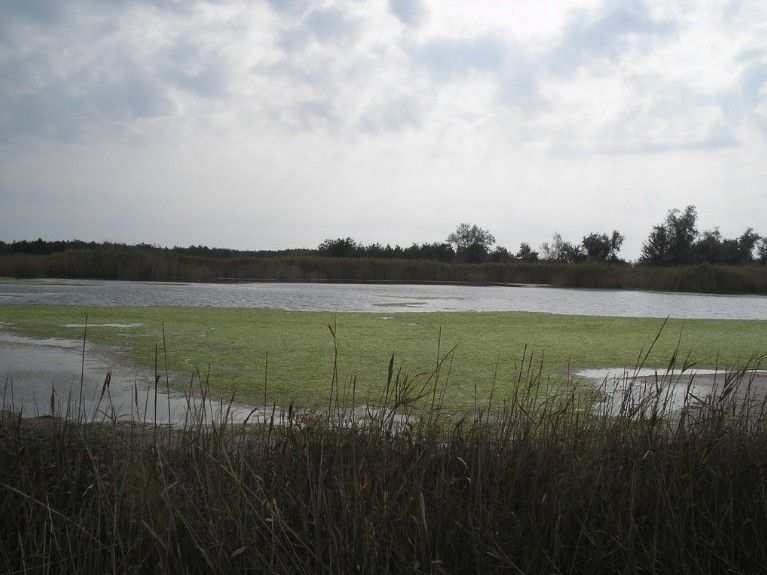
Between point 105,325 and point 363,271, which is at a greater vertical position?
point 363,271

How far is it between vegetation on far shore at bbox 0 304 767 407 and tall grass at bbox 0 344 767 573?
1440mm

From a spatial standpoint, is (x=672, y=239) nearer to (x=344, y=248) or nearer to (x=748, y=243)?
(x=748, y=243)

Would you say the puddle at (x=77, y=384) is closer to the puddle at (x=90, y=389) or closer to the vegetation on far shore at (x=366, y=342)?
the puddle at (x=90, y=389)

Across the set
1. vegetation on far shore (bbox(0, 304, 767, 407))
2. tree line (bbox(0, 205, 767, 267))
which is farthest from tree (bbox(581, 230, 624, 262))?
vegetation on far shore (bbox(0, 304, 767, 407))

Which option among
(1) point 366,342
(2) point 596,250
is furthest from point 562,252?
(1) point 366,342

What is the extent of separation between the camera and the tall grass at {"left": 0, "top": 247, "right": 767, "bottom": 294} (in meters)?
29.0

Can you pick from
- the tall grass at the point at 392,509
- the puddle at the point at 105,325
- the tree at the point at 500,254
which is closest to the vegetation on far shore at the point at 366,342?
the puddle at the point at 105,325

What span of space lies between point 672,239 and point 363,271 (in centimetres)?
2769

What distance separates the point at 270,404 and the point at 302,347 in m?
3.25

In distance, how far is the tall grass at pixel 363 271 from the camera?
28969 millimetres

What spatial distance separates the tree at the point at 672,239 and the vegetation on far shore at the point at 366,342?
3849 cm

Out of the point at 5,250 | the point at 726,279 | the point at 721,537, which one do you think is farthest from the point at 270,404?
the point at 5,250

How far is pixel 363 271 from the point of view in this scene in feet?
117

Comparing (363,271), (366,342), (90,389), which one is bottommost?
(90,389)
